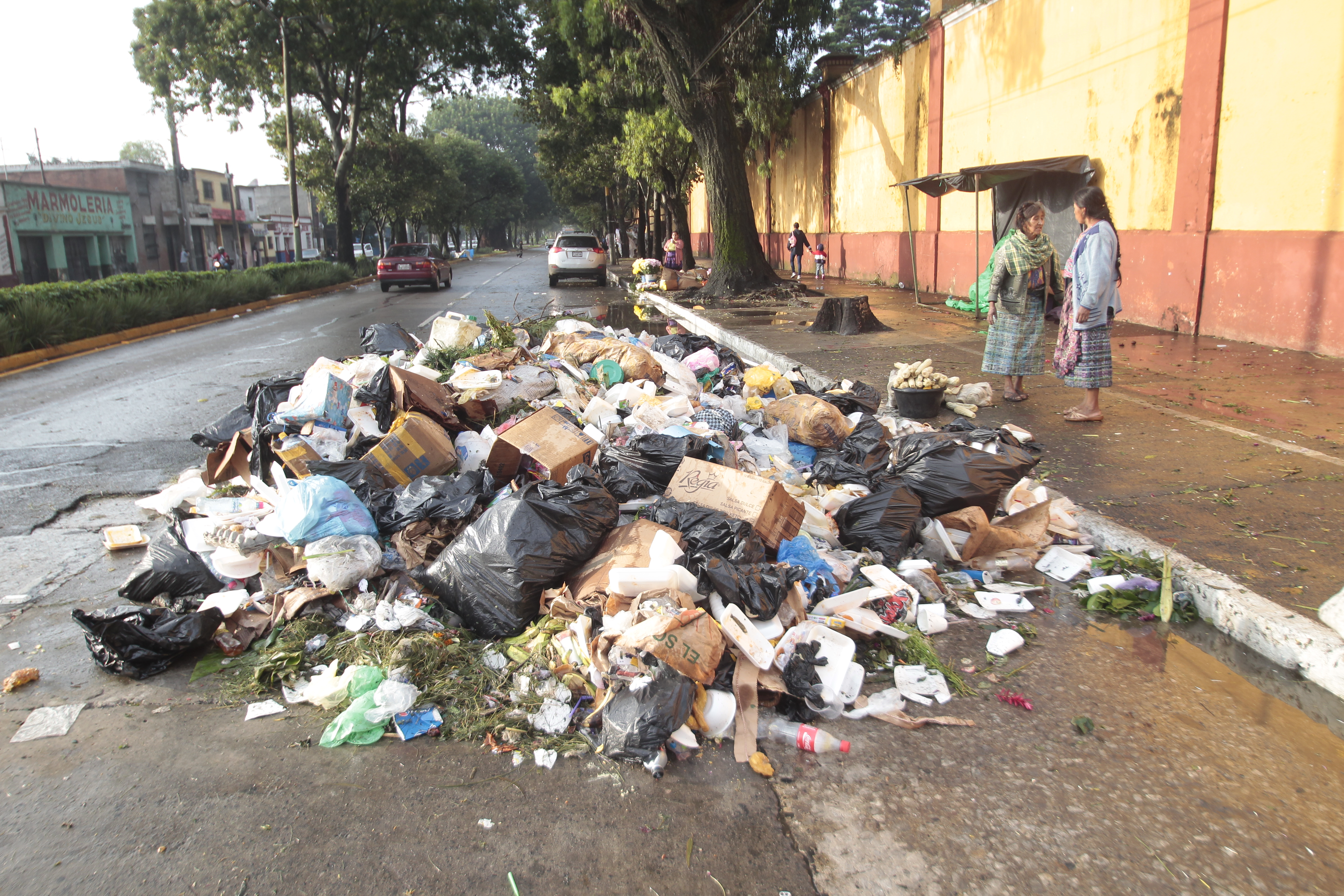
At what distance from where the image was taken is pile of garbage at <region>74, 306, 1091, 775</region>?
9.43 ft

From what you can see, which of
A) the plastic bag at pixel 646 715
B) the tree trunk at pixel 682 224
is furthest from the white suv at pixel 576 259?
the plastic bag at pixel 646 715

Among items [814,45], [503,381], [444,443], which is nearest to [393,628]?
[444,443]

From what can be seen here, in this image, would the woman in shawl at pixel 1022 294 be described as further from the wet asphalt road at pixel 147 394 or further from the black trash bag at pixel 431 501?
the wet asphalt road at pixel 147 394

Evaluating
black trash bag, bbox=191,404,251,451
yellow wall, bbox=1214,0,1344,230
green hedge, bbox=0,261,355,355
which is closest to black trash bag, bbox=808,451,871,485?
black trash bag, bbox=191,404,251,451

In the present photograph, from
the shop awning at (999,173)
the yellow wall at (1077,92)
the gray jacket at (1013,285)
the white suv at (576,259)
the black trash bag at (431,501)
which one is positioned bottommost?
the black trash bag at (431,501)

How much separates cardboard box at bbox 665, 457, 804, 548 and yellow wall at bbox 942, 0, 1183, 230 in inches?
299

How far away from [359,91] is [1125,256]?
27505 mm

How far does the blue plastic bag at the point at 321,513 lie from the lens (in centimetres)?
369

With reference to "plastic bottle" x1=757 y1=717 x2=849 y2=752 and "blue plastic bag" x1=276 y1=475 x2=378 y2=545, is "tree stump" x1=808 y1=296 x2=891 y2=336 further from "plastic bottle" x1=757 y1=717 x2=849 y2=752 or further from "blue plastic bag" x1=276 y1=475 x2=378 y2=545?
"plastic bottle" x1=757 y1=717 x2=849 y2=752

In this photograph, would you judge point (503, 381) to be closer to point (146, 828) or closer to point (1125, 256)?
point (146, 828)

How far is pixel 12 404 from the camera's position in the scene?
8.96m

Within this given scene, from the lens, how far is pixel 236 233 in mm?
43969

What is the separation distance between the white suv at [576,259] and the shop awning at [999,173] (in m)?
12.1

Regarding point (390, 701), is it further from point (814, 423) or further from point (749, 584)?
point (814, 423)
